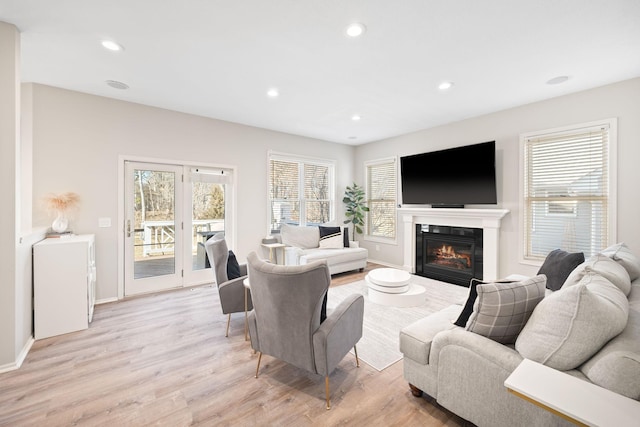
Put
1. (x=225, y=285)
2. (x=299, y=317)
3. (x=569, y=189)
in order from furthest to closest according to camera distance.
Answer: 1. (x=569, y=189)
2. (x=225, y=285)
3. (x=299, y=317)

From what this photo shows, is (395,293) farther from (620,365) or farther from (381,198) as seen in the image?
(381,198)

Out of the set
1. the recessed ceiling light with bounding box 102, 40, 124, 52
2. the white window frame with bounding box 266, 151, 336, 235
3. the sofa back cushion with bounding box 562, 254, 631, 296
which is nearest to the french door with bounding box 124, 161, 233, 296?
the white window frame with bounding box 266, 151, 336, 235

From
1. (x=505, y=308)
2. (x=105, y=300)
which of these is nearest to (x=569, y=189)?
(x=505, y=308)

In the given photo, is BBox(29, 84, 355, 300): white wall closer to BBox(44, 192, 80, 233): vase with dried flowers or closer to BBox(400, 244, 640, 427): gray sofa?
BBox(44, 192, 80, 233): vase with dried flowers

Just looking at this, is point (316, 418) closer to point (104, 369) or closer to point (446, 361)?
point (446, 361)

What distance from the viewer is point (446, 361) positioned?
5.31ft

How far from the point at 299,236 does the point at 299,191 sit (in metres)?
1.11

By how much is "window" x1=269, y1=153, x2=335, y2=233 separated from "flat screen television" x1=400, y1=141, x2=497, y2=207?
69.8 inches

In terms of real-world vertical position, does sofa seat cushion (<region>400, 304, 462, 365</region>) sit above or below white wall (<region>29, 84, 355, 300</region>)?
below

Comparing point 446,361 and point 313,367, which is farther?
point 313,367

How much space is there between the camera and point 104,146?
12.2 ft

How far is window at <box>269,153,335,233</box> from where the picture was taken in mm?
5488

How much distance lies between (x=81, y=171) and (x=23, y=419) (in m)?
2.92

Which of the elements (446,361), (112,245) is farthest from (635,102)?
(112,245)
